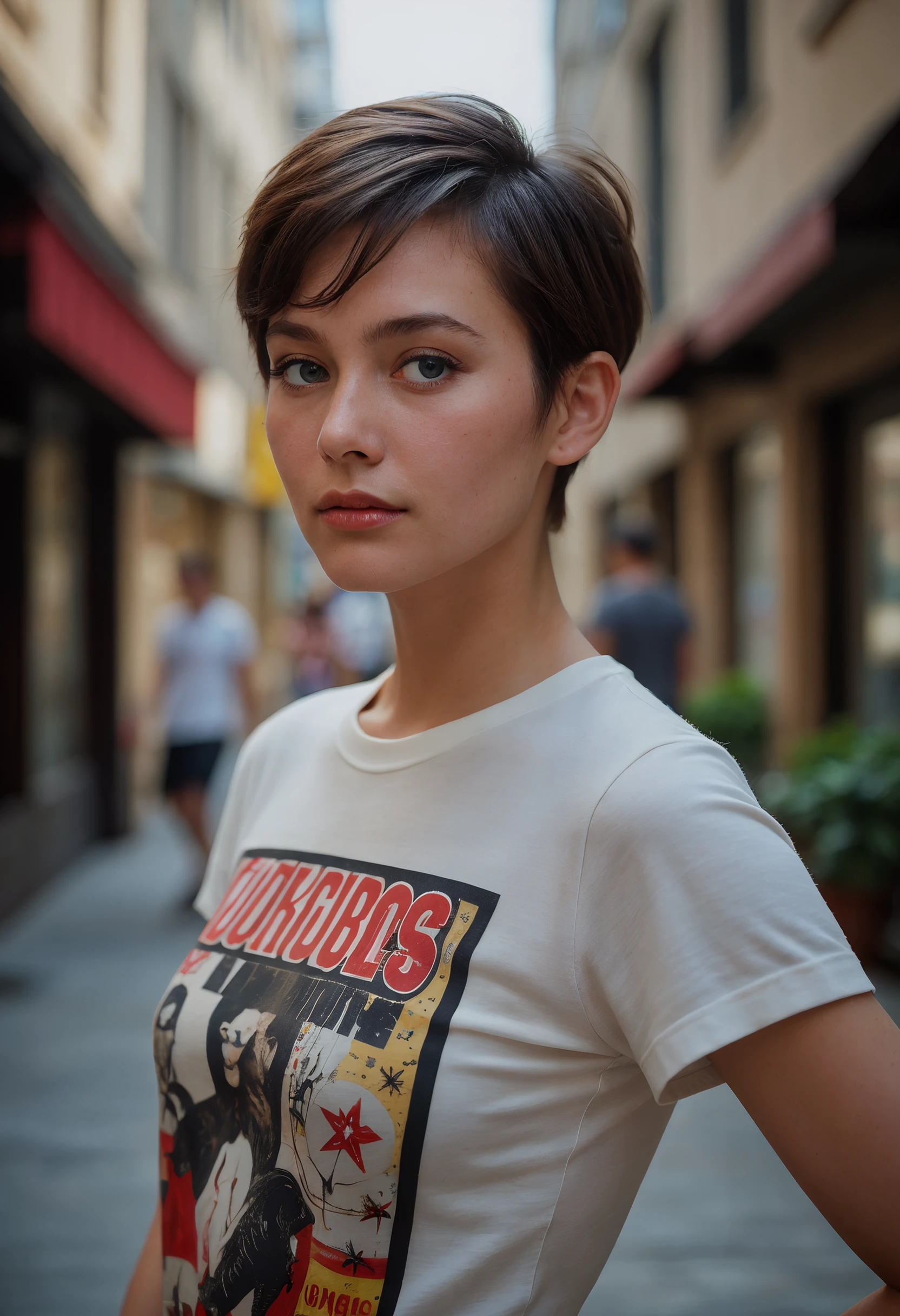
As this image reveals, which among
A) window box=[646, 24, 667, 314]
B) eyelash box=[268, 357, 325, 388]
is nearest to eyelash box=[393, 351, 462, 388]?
eyelash box=[268, 357, 325, 388]

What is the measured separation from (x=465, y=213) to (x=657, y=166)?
1138 cm

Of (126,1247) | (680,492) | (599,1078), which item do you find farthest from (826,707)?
(599,1078)

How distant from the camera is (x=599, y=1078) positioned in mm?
1011

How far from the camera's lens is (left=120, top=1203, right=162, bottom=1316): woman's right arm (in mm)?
1273

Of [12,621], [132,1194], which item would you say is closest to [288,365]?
[132,1194]

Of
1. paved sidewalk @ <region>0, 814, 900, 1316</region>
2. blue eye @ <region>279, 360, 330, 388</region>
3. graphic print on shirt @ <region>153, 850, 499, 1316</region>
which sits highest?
blue eye @ <region>279, 360, 330, 388</region>

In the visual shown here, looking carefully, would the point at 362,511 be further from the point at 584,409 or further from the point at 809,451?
the point at 809,451

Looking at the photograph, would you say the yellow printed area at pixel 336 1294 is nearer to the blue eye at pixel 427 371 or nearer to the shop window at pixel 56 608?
the blue eye at pixel 427 371

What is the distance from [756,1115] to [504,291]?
71 cm

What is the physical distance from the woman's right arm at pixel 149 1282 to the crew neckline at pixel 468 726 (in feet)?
1.73

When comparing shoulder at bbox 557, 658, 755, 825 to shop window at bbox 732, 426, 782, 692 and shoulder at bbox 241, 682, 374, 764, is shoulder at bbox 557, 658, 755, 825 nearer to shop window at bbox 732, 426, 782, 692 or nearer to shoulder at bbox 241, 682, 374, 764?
shoulder at bbox 241, 682, 374, 764

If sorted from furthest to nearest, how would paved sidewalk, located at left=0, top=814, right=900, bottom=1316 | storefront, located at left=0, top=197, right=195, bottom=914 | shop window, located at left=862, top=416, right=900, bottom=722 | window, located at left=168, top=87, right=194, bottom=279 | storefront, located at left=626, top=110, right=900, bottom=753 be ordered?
window, located at left=168, top=87, right=194, bottom=279 < shop window, located at left=862, top=416, right=900, bottom=722 < storefront, located at left=626, top=110, right=900, bottom=753 < storefront, located at left=0, top=197, right=195, bottom=914 < paved sidewalk, located at left=0, top=814, right=900, bottom=1316

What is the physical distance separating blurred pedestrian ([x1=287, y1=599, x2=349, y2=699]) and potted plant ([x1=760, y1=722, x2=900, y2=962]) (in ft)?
19.0

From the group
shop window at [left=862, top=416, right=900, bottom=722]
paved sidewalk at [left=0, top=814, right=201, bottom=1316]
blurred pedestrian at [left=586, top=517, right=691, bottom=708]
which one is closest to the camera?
paved sidewalk at [left=0, top=814, right=201, bottom=1316]
